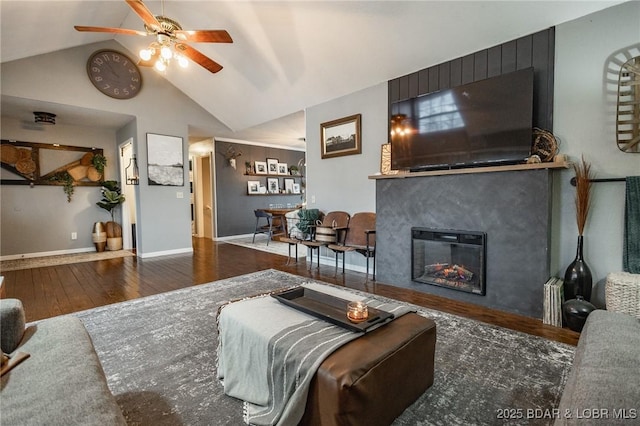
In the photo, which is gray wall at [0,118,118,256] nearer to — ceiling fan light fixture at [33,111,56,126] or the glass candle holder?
ceiling fan light fixture at [33,111,56,126]

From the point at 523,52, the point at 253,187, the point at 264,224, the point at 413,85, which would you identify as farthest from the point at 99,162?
the point at 523,52

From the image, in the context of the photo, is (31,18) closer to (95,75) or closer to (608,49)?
(95,75)

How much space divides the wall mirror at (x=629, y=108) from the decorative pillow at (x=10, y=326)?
4113 millimetres

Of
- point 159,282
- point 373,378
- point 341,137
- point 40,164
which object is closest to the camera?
point 373,378

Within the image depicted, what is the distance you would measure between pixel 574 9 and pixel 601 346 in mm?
2837

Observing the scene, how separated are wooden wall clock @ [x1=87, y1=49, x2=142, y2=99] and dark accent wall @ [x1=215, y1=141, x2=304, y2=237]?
2255 millimetres

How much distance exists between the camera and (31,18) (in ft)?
11.0

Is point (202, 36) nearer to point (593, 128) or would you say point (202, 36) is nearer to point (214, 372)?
point (214, 372)

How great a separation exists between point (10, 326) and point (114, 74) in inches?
209

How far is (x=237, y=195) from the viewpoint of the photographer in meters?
7.63

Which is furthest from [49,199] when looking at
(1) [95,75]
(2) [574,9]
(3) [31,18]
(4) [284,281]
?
(2) [574,9]

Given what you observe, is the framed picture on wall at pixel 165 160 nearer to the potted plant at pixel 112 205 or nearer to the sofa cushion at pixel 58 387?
the potted plant at pixel 112 205

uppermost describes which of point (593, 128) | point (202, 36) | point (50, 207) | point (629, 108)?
point (202, 36)

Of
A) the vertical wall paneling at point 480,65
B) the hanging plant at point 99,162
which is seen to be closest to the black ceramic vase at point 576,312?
the vertical wall paneling at point 480,65
